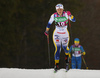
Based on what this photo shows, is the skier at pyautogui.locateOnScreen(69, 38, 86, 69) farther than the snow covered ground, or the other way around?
the skier at pyautogui.locateOnScreen(69, 38, 86, 69)

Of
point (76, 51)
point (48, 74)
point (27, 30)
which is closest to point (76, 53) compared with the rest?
point (76, 51)

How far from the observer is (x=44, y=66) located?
14.4 meters

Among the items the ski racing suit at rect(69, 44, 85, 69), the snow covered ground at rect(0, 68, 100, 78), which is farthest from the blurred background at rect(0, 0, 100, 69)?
the snow covered ground at rect(0, 68, 100, 78)

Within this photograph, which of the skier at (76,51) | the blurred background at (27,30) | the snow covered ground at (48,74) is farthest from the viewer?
the blurred background at (27,30)

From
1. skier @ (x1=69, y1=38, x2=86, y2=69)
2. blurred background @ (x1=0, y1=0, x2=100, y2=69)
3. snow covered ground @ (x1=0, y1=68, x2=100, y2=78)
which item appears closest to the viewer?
snow covered ground @ (x1=0, y1=68, x2=100, y2=78)

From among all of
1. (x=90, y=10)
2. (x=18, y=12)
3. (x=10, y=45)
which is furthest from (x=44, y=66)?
(x=90, y=10)

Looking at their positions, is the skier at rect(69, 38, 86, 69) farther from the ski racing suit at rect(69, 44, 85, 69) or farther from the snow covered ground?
the snow covered ground

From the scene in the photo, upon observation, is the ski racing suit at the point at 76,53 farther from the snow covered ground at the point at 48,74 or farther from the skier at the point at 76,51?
the snow covered ground at the point at 48,74

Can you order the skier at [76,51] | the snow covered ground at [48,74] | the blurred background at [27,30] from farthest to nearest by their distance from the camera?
the blurred background at [27,30]
the skier at [76,51]
the snow covered ground at [48,74]

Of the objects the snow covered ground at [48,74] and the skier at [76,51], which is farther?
the skier at [76,51]

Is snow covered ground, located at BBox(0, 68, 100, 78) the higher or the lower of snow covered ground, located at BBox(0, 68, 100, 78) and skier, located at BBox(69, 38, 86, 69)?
the higher

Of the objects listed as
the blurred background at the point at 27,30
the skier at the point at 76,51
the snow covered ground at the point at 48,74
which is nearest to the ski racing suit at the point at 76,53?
the skier at the point at 76,51

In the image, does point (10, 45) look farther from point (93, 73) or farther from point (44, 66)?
point (93, 73)

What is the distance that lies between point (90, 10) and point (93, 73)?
18269 millimetres
